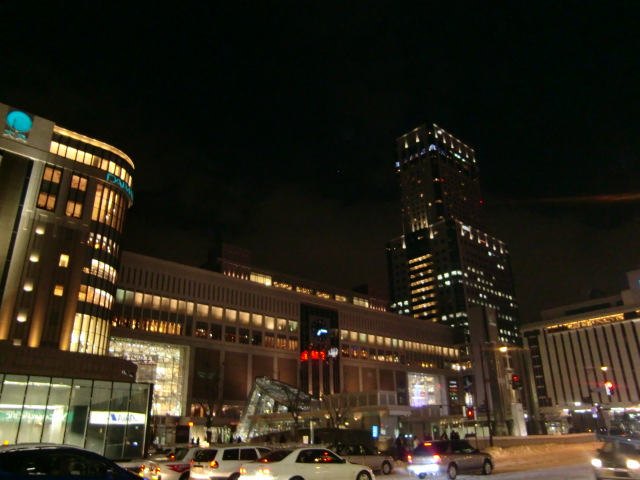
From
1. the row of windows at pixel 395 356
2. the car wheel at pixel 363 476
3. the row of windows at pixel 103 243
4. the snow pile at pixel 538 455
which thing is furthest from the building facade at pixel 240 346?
the car wheel at pixel 363 476

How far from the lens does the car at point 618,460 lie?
15.8 meters

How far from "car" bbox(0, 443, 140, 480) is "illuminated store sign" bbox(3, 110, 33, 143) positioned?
64421mm

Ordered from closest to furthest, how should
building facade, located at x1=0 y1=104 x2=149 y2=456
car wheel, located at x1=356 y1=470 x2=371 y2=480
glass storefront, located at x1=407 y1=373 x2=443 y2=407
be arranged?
car wheel, located at x1=356 y1=470 x2=371 y2=480 → building facade, located at x1=0 y1=104 x2=149 y2=456 → glass storefront, located at x1=407 y1=373 x2=443 y2=407

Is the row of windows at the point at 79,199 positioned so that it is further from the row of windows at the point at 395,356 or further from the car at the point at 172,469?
the car at the point at 172,469

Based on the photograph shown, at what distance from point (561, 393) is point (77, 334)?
457 ft

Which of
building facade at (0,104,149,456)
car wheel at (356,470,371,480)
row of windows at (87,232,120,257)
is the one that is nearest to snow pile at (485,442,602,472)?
car wheel at (356,470,371,480)

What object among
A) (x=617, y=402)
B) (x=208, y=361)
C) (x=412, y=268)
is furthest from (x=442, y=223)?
(x=208, y=361)

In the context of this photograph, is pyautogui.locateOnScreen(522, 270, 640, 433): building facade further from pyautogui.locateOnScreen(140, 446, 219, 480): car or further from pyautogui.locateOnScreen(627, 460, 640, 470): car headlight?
pyautogui.locateOnScreen(140, 446, 219, 480): car

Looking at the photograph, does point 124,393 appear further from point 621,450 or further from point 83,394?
point 621,450

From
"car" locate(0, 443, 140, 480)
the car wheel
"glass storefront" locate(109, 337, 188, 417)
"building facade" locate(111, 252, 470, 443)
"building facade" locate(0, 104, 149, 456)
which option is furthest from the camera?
"building facade" locate(111, 252, 470, 443)

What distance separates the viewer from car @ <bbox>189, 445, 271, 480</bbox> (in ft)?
60.8

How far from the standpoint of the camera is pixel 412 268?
19338 centimetres

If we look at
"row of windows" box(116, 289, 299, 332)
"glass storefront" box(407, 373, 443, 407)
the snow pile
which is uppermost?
"row of windows" box(116, 289, 299, 332)

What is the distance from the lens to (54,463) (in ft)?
35.1
